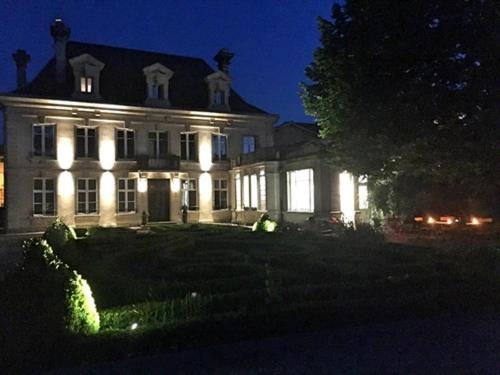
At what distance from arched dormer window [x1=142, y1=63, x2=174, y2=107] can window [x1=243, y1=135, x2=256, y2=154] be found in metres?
6.07

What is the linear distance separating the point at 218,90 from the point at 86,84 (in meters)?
9.02

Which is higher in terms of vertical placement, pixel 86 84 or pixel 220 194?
pixel 86 84

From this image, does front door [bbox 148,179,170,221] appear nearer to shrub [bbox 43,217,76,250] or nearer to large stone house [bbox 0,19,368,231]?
large stone house [bbox 0,19,368,231]

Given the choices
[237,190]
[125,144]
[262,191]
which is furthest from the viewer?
[237,190]

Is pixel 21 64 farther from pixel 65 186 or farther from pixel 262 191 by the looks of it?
pixel 262 191

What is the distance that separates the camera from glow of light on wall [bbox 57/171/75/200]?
27266 millimetres

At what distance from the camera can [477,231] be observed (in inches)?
632

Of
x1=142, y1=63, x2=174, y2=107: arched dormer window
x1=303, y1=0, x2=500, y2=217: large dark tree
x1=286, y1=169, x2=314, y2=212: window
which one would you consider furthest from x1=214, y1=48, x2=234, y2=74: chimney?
x1=303, y1=0, x2=500, y2=217: large dark tree

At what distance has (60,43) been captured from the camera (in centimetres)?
2852

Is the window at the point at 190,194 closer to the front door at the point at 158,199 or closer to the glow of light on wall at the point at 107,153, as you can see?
the front door at the point at 158,199

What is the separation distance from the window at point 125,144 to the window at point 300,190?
10.5m

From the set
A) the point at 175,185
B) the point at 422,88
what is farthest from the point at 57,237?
the point at 175,185

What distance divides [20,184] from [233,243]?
17.0m

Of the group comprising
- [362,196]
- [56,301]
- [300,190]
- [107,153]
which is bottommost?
[56,301]
